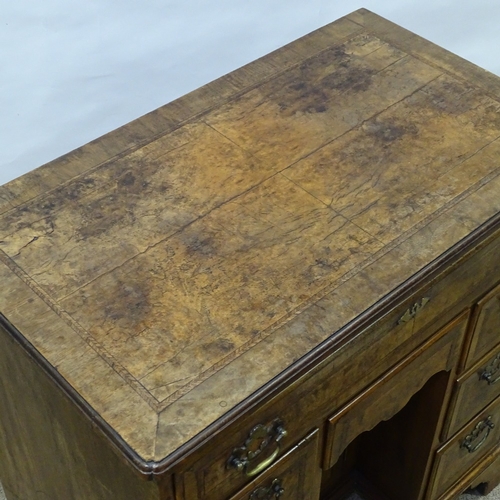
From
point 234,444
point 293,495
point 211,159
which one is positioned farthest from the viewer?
point 211,159

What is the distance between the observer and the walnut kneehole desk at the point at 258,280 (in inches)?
47.7

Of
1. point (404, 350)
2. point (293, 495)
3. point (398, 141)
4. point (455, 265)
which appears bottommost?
point (293, 495)

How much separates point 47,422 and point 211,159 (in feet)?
1.70

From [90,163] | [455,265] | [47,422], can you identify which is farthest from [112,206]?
[455,265]

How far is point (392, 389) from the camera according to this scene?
4.92 ft

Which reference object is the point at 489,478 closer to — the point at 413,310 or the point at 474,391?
the point at 474,391

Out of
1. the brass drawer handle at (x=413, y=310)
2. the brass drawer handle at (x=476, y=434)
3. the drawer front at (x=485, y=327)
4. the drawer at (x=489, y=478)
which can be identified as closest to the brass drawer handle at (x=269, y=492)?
the brass drawer handle at (x=413, y=310)

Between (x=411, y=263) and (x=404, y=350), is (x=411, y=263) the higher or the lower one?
the higher one

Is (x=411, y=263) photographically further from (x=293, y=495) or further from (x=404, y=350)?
(x=293, y=495)

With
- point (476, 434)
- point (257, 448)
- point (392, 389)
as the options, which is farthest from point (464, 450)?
point (257, 448)

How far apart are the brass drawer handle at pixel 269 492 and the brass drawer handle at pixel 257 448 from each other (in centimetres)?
6

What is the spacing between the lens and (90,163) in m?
1.53

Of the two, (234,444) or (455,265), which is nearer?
(234,444)

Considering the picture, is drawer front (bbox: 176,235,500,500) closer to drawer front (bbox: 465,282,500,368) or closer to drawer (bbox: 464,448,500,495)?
drawer front (bbox: 465,282,500,368)
